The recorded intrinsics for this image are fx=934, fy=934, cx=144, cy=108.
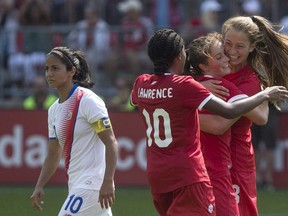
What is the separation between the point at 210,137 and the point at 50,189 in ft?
29.8

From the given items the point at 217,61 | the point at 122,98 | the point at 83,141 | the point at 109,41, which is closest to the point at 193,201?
the point at 217,61

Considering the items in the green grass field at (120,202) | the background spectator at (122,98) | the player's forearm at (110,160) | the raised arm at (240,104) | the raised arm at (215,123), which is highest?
the raised arm at (240,104)

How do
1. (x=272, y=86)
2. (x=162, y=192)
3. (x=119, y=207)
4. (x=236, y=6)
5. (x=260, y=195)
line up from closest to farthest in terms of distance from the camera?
(x=162, y=192), (x=272, y=86), (x=119, y=207), (x=260, y=195), (x=236, y=6)

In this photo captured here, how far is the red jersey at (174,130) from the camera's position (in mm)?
6426

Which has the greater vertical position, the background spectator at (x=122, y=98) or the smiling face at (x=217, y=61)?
the smiling face at (x=217, y=61)

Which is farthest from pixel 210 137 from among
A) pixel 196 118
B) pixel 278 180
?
pixel 278 180

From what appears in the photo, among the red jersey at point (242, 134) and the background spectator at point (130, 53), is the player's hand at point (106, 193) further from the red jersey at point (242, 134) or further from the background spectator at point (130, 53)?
the background spectator at point (130, 53)

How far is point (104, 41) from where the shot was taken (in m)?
17.4

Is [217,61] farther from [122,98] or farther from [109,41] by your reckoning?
[109,41]

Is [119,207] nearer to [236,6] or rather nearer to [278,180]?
[278,180]

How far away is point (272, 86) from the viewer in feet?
23.0

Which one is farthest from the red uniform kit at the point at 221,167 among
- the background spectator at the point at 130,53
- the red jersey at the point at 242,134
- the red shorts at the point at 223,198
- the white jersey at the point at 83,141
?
the background spectator at the point at 130,53

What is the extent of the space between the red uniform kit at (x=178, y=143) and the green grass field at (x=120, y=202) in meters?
5.79

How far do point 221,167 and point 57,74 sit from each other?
154 centimetres
